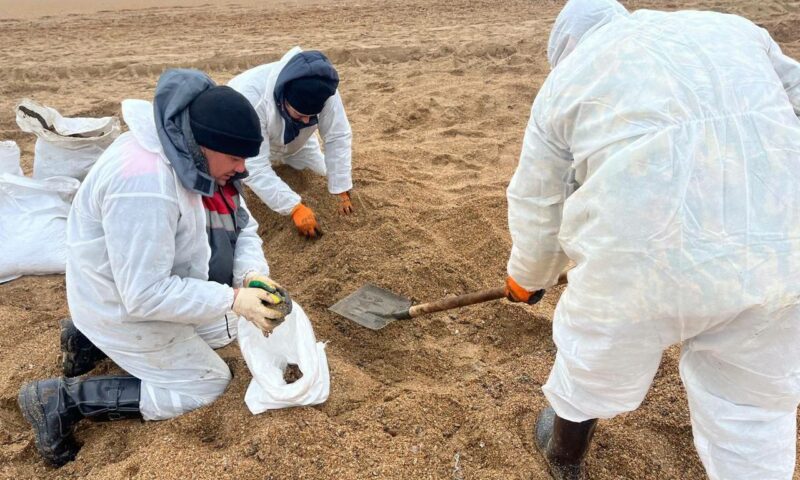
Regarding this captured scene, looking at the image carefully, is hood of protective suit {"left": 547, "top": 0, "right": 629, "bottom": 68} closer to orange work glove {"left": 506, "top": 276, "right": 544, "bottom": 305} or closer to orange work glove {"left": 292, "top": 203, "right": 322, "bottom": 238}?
orange work glove {"left": 506, "top": 276, "right": 544, "bottom": 305}

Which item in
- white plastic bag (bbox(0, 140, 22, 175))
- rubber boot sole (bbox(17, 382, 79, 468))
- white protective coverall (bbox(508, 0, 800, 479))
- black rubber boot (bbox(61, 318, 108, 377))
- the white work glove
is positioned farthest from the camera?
white plastic bag (bbox(0, 140, 22, 175))

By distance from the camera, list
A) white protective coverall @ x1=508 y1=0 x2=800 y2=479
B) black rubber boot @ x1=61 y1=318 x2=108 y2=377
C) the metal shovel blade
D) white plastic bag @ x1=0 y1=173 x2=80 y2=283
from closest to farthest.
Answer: white protective coverall @ x1=508 y1=0 x2=800 y2=479 → black rubber boot @ x1=61 y1=318 x2=108 y2=377 → the metal shovel blade → white plastic bag @ x1=0 y1=173 x2=80 y2=283

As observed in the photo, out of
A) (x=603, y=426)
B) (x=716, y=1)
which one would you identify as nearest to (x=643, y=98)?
(x=603, y=426)

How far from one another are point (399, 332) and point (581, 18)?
1.70 metres

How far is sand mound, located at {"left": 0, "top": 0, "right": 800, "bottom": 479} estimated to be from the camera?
213 centimetres

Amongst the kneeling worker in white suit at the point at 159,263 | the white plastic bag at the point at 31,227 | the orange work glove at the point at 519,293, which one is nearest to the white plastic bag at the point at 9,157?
the white plastic bag at the point at 31,227

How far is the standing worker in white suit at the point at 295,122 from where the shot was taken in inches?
125

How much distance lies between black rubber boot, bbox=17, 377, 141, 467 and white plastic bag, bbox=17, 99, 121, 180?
70.0 inches

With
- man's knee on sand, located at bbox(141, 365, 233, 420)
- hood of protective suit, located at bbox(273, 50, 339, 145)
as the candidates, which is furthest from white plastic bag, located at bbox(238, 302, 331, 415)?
hood of protective suit, located at bbox(273, 50, 339, 145)

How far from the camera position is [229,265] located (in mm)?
2494

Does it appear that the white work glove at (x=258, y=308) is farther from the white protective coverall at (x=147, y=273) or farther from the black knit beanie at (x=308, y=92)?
the black knit beanie at (x=308, y=92)

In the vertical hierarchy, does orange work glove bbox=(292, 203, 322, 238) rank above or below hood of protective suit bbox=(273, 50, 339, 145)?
below

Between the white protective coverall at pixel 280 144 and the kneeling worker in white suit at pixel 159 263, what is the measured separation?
947 mm

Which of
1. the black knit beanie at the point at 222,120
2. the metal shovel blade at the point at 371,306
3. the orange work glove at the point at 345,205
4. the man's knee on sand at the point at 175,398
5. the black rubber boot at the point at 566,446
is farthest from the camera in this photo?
the orange work glove at the point at 345,205
